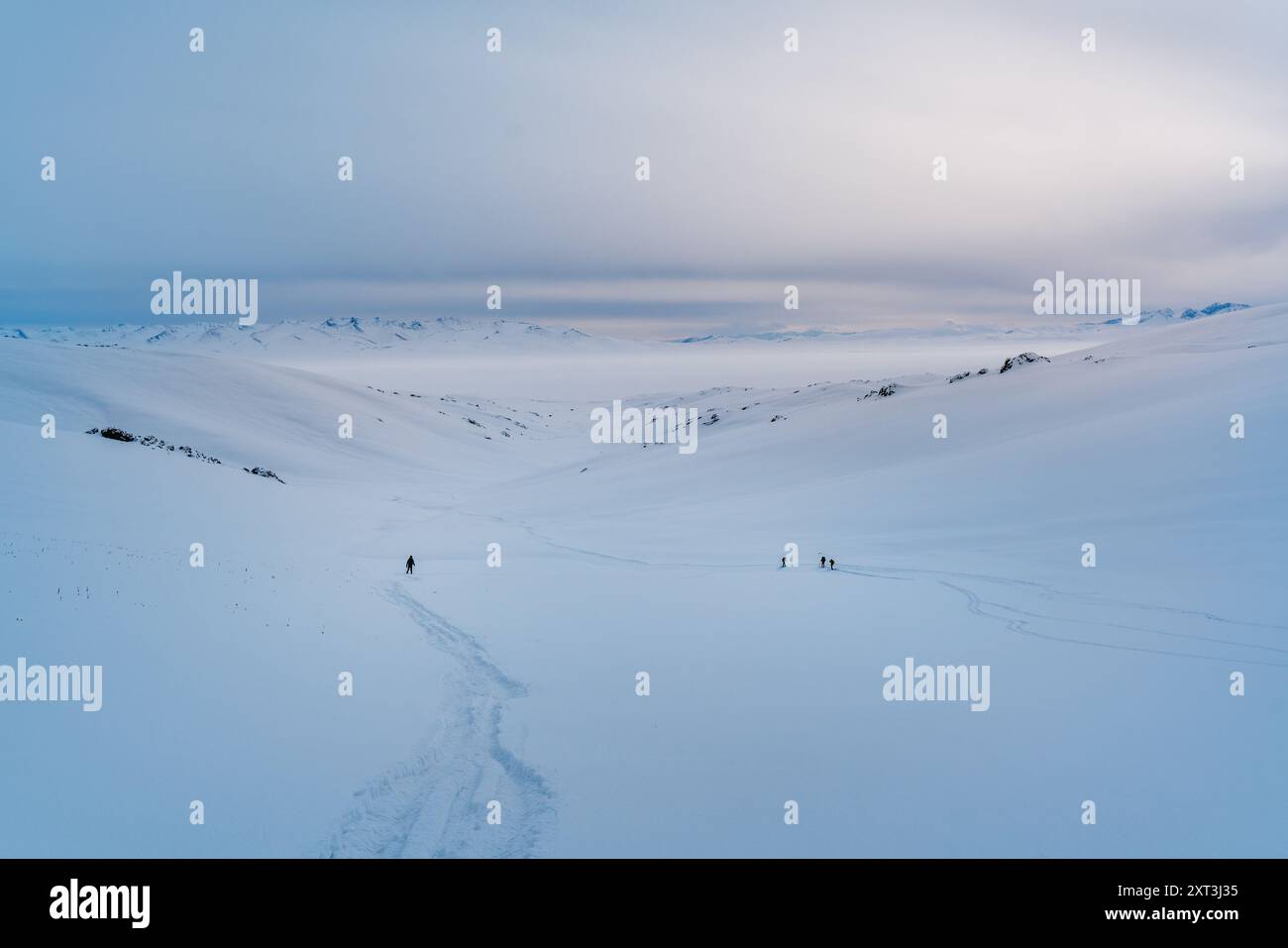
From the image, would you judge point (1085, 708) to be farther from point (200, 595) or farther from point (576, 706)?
point (200, 595)

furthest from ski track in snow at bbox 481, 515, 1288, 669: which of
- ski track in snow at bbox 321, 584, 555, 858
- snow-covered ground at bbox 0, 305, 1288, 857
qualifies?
ski track in snow at bbox 321, 584, 555, 858

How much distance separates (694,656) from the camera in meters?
12.3

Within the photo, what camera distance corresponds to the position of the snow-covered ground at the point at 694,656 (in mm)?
7602

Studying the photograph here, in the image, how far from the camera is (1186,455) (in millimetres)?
19812

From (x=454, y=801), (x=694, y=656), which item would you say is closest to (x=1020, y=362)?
(x=694, y=656)

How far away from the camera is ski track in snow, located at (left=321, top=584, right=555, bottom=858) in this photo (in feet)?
24.1

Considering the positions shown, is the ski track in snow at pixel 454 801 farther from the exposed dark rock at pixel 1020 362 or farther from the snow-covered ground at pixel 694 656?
the exposed dark rock at pixel 1020 362

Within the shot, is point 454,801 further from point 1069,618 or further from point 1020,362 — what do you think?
point 1020,362

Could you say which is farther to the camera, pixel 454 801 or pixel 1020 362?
pixel 1020 362

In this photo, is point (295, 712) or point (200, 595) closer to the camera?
point (295, 712)

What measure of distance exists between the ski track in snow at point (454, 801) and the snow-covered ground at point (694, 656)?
1.6 inches

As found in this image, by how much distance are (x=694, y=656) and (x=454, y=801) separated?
5.06m
